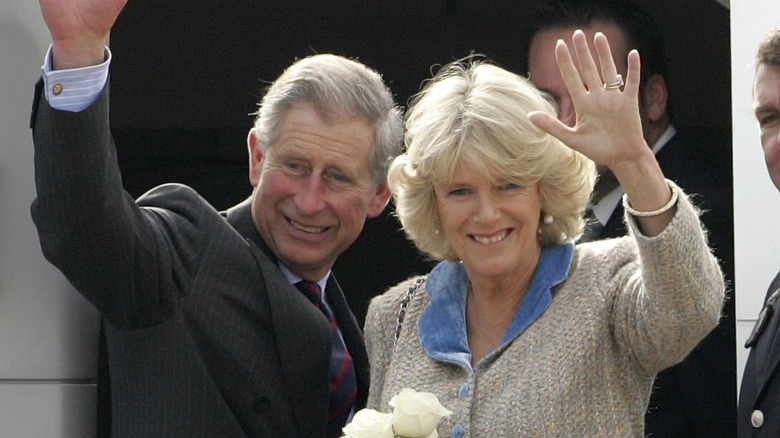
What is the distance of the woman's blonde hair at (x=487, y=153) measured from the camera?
231 centimetres

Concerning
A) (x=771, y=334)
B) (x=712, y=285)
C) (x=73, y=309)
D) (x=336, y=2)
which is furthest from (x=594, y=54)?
(x=73, y=309)

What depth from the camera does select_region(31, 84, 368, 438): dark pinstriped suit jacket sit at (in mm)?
2127

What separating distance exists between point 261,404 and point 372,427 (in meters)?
0.56

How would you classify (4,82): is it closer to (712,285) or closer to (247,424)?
(247,424)

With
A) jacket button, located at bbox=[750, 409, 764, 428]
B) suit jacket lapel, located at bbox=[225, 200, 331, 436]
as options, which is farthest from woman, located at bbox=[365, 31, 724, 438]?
jacket button, located at bbox=[750, 409, 764, 428]

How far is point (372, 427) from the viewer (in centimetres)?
197

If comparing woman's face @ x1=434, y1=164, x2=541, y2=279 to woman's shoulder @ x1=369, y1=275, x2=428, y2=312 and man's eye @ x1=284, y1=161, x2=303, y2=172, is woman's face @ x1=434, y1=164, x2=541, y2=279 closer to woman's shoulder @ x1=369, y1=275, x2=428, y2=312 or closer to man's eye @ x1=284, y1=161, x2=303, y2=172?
woman's shoulder @ x1=369, y1=275, x2=428, y2=312

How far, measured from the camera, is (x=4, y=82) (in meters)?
2.65

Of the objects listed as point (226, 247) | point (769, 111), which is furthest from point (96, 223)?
point (769, 111)

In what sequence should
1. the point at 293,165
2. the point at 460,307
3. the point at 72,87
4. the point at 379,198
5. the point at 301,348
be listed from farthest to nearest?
the point at 379,198, the point at 293,165, the point at 301,348, the point at 460,307, the point at 72,87

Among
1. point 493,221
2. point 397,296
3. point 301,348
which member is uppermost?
point 493,221

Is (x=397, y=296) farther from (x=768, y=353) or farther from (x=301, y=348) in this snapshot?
(x=768, y=353)

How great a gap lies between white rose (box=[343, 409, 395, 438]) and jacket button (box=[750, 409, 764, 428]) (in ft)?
3.00

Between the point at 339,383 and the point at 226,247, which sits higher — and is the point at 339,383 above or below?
below
